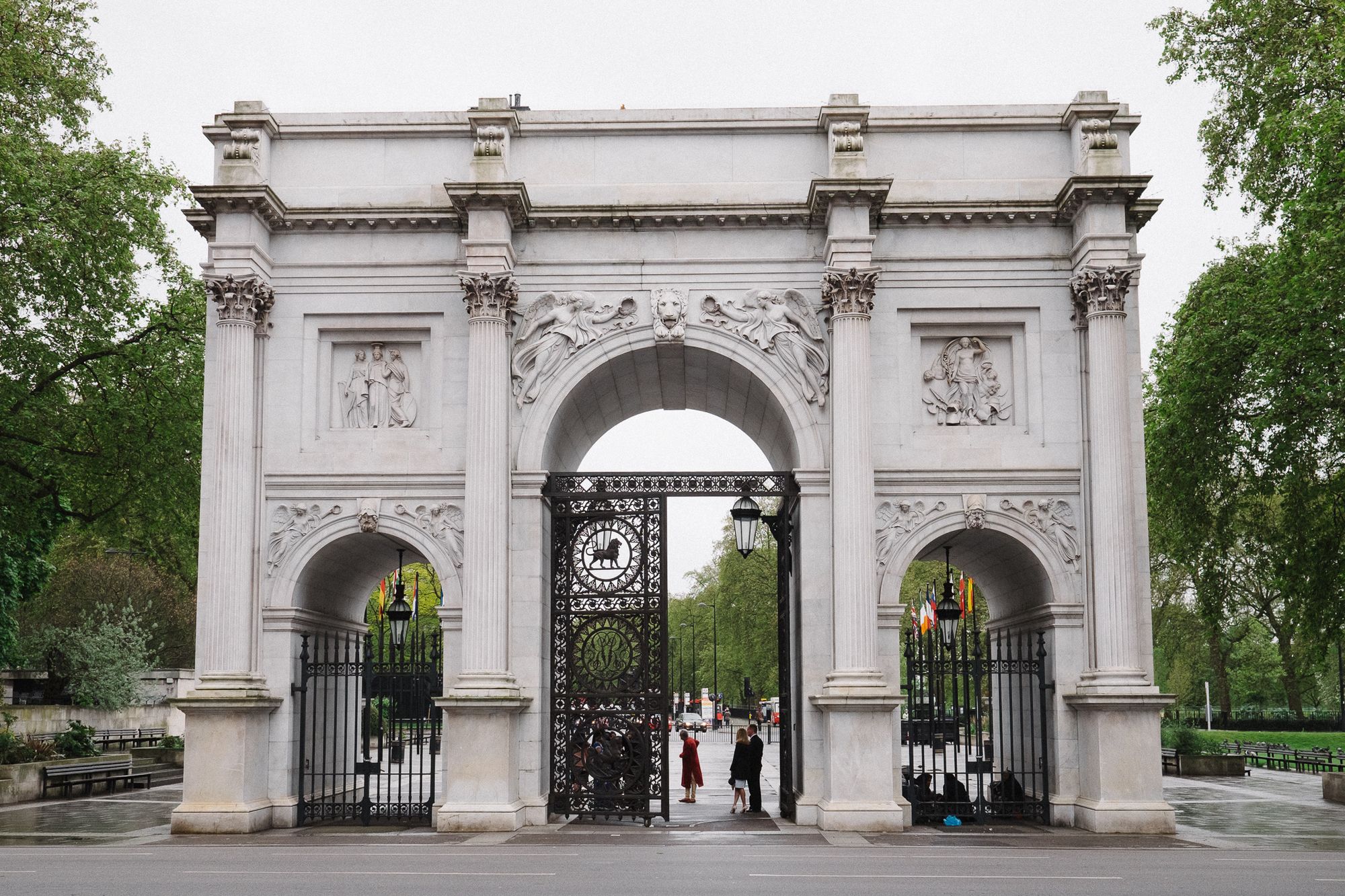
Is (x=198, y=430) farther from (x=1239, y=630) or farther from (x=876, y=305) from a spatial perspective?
(x=1239, y=630)

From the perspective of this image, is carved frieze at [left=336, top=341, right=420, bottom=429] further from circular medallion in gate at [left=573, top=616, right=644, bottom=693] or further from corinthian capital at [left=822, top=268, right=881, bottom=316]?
corinthian capital at [left=822, top=268, right=881, bottom=316]

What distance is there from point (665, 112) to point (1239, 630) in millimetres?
51454

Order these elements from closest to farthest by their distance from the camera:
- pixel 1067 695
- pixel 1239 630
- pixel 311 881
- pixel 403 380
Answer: pixel 311 881, pixel 1067 695, pixel 403 380, pixel 1239 630

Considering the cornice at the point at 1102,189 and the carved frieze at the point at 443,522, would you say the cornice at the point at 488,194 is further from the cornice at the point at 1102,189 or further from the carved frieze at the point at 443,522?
the cornice at the point at 1102,189

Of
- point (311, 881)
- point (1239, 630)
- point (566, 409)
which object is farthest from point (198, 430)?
point (1239, 630)

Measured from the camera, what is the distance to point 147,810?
25469 mm

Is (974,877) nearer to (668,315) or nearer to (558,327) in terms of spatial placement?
(668,315)

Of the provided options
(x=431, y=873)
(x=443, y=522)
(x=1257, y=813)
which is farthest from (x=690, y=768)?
(x=431, y=873)

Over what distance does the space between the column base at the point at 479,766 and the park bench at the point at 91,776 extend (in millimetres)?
12149

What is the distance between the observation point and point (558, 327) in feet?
74.8

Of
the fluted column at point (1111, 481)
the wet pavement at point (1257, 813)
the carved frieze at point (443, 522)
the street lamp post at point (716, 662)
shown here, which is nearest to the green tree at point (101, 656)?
the carved frieze at point (443, 522)

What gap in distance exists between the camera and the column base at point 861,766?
67.2 ft

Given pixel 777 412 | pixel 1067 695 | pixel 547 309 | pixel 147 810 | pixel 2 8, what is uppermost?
pixel 2 8

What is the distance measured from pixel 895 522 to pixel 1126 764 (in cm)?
509
